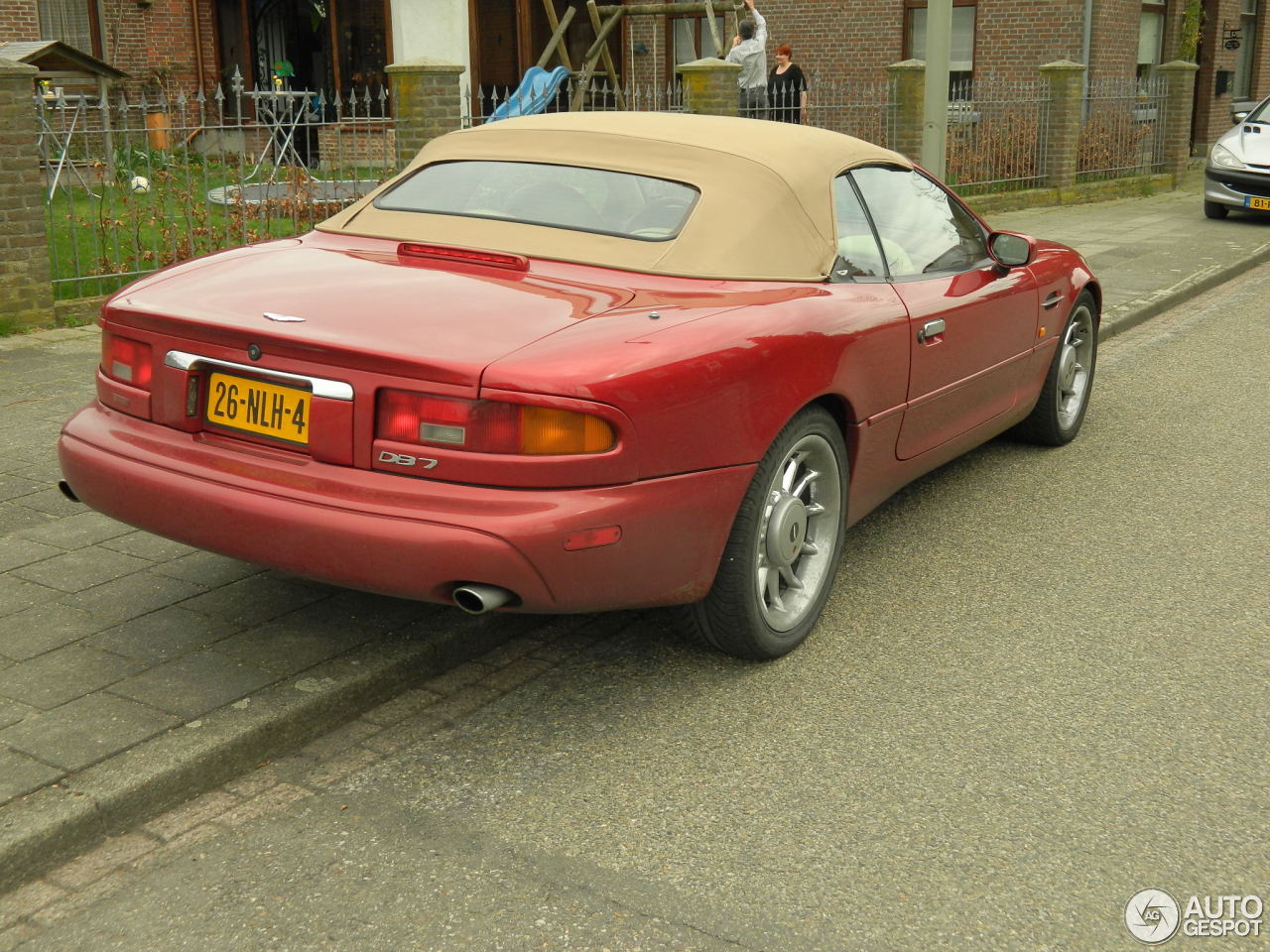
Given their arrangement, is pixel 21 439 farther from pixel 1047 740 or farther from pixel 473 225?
pixel 1047 740

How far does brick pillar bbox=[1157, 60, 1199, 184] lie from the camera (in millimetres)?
21031

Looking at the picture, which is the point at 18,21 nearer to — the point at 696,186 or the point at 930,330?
the point at 696,186

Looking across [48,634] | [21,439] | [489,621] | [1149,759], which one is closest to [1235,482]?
[1149,759]

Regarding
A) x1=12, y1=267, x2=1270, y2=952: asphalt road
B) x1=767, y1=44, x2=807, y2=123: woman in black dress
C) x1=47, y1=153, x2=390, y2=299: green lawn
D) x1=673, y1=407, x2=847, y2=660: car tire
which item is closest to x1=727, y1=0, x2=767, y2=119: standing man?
x1=767, y1=44, x2=807, y2=123: woman in black dress

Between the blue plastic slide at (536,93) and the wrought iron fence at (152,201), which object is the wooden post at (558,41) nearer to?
the blue plastic slide at (536,93)

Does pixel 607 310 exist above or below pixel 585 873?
above

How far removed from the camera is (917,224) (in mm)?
5227

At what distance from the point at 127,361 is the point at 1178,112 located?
2018cm

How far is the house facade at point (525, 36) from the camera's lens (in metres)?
21.2

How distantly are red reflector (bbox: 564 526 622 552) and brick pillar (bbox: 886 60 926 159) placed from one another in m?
14.2

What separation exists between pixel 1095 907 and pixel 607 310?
183 cm

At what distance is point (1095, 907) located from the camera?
2.99 meters

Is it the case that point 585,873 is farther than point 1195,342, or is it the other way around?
point 1195,342

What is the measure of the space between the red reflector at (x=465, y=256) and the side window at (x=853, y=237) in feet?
3.40
